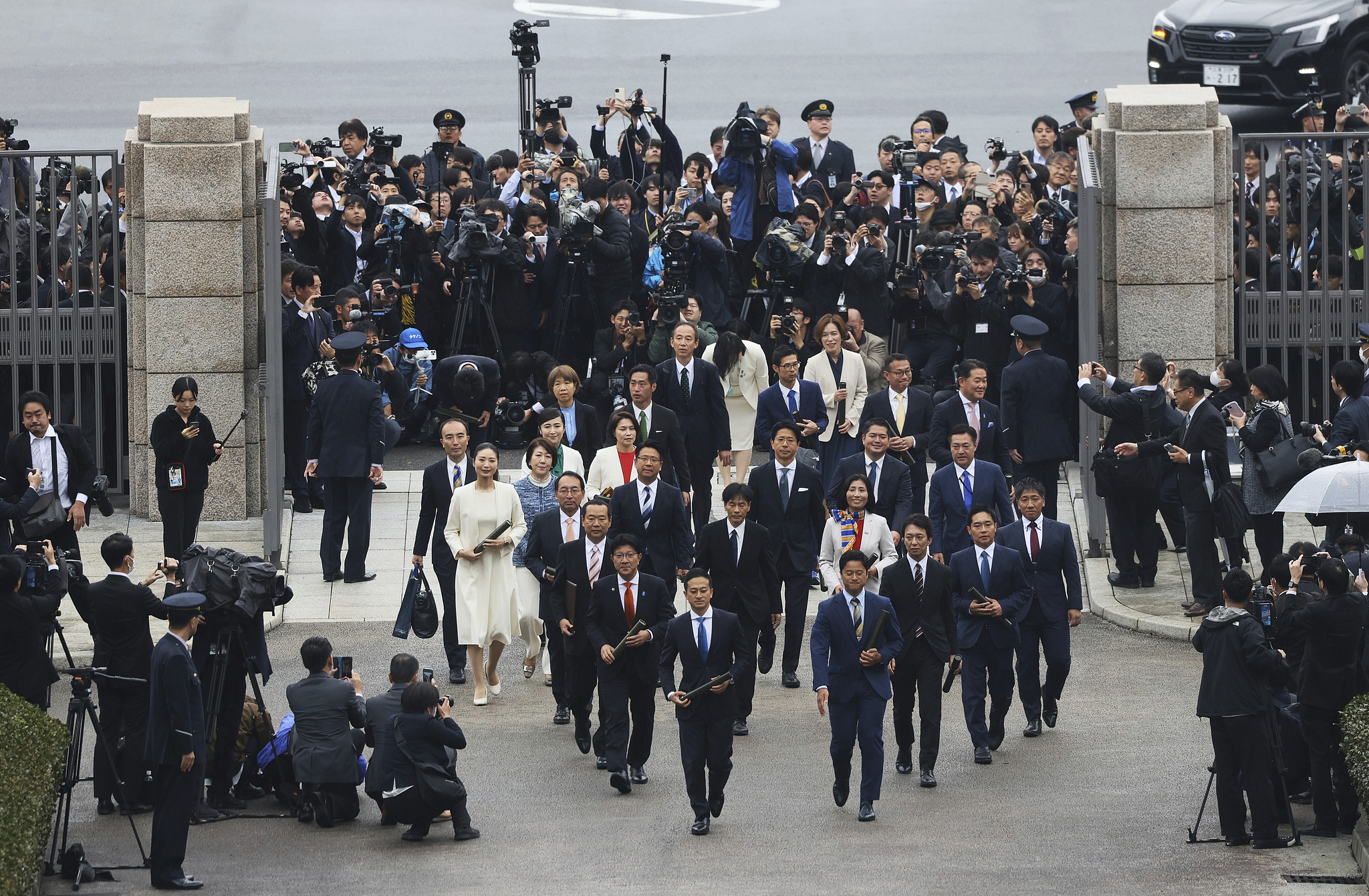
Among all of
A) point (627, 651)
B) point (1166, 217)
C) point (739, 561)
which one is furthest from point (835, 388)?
point (627, 651)

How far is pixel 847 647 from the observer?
12680 mm

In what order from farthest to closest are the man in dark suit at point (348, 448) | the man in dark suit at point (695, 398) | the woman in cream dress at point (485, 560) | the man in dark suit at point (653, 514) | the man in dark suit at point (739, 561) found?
1. the man in dark suit at point (695, 398)
2. the man in dark suit at point (348, 448)
3. the woman in cream dress at point (485, 560)
4. the man in dark suit at point (653, 514)
5. the man in dark suit at point (739, 561)

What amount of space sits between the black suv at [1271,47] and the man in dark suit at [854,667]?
14.1 metres

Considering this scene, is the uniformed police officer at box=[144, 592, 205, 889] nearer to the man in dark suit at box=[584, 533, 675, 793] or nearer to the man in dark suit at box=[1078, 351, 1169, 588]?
the man in dark suit at box=[584, 533, 675, 793]

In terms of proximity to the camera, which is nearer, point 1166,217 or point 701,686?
point 701,686

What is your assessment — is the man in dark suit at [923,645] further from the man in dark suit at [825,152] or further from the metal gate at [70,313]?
the man in dark suit at [825,152]

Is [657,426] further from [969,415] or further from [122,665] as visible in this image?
[122,665]

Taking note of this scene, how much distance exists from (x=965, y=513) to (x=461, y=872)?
196 inches

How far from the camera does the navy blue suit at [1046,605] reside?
13.9 m

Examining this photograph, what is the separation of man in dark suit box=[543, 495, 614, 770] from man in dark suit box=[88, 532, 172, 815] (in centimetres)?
211

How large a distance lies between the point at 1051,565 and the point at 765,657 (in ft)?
7.05

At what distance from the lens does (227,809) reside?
12875 mm

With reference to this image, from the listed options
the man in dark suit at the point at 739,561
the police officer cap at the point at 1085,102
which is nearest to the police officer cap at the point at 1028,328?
the man in dark suit at the point at 739,561

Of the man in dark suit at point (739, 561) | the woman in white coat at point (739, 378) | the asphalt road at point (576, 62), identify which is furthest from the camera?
the asphalt road at point (576, 62)
